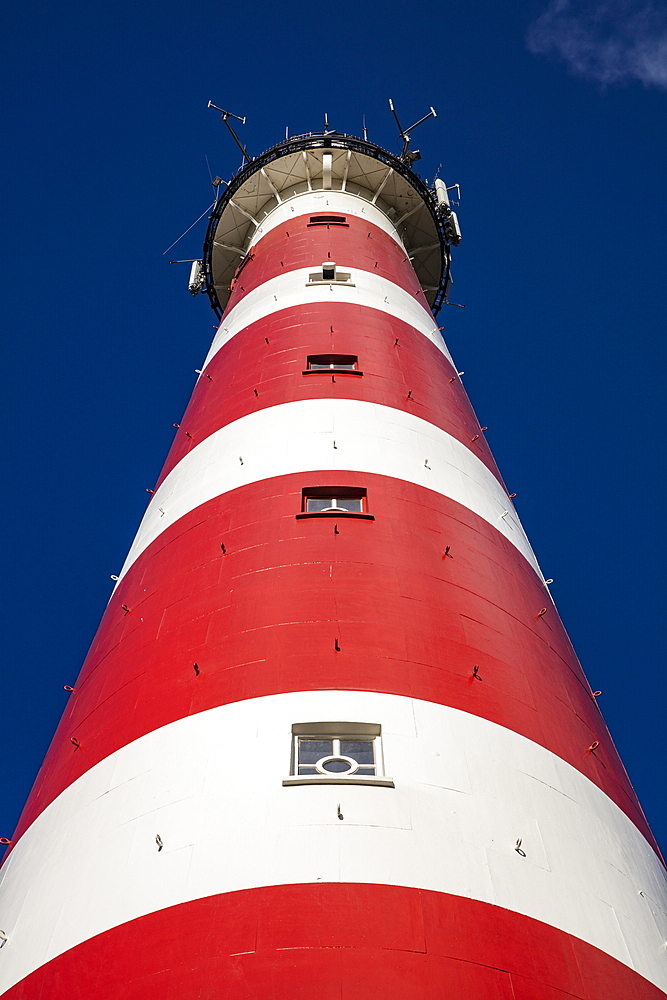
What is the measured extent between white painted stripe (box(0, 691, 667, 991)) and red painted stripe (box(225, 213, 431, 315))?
13487 mm

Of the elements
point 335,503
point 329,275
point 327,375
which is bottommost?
point 335,503

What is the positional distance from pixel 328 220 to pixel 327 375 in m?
10.7

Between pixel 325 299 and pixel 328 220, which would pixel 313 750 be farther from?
pixel 328 220

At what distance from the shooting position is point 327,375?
14133 millimetres

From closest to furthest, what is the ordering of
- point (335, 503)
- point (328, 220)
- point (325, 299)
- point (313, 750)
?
point (313, 750) → point (335, 503) → point (325, 299) → point (328, 220)

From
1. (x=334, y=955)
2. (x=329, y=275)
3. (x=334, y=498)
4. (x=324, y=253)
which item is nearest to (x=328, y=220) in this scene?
(x=324, y=253)

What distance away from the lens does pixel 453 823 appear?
23.2ft

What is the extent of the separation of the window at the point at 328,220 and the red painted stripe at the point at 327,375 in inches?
251

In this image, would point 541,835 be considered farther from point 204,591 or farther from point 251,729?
point 204,591

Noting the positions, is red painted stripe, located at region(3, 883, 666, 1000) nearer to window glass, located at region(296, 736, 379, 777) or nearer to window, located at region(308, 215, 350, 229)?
window glass, located at region(296, 736, 379, 777)

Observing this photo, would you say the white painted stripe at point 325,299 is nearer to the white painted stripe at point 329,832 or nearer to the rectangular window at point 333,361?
the rectangular window at point 333,361

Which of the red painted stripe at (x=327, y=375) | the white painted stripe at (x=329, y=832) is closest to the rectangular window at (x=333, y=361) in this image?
the red painted stripe at (x=327, y=375)

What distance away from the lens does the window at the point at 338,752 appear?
7359 mm

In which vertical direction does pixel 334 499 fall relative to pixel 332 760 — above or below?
above
